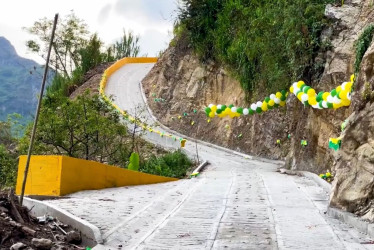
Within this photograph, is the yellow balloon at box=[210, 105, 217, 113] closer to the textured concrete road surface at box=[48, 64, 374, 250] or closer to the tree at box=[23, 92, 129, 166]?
the tree at box=[23, 92, 129, 166]

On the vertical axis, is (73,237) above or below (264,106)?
below

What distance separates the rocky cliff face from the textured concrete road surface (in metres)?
0.84

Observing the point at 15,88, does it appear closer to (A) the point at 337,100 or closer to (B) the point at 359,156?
(A) the point at 337,100

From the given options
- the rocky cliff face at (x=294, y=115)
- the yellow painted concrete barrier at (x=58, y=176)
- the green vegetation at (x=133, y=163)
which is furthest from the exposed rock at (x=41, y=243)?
the green vegetation at (x=133, y=163)

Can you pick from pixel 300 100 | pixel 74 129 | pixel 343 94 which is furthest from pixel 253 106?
pixel 343 94

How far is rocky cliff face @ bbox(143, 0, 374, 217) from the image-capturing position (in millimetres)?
7383

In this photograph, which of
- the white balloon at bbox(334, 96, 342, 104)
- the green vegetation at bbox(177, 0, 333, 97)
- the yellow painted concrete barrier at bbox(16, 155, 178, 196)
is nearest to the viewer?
the yellow painted concrete barrier at bbox(16, 155, 178, 196)

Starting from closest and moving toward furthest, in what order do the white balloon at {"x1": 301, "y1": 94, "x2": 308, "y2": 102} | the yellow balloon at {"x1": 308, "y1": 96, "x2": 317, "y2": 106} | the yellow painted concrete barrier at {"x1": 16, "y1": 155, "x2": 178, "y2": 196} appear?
1. the yellow painted concrete barrier at {"x1": 16, "y1": 155, "x2": 178, "y2": 196}
2. the yellow balloon at {"x1": 308, "y1": 96, "x2": 317, "y2": 106}
3. the white balloon at {"x1": 301, "y1": 94, "x2": 308, "y2": 102}

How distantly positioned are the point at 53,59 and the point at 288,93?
24.8 metres

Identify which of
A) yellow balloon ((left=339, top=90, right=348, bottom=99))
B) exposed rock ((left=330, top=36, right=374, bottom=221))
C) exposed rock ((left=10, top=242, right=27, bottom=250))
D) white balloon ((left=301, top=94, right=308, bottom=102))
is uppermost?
white balloon ((left=301, top=94, right=308, bottom=102))

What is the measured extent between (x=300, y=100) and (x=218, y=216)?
8504 millimetres

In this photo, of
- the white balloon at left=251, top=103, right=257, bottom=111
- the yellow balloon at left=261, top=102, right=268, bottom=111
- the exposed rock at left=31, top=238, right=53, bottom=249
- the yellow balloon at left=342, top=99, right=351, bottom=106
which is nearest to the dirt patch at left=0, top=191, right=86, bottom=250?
the exposed rock at left=31, top=238, right=53, bottom=249

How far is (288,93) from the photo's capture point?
17.4m

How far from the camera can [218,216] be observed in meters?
7.43
